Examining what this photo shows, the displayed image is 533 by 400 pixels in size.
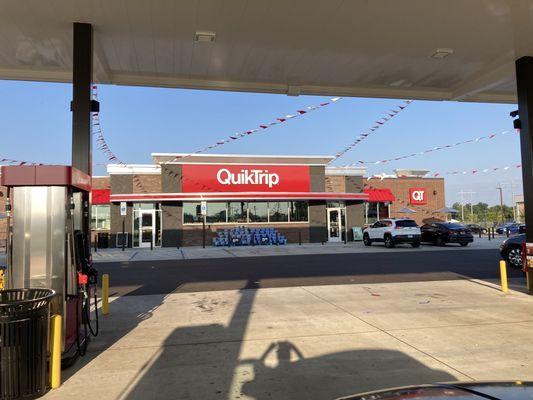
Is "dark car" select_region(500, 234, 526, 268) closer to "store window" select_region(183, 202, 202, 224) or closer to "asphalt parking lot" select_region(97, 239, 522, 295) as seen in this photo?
"asphalt parking lot" select_region(97, 239, 522, 295)

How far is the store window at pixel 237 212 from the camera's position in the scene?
31641 millimetres

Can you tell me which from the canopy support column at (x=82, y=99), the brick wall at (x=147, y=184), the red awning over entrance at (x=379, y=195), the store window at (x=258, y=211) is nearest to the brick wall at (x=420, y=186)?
the red awning over entrance at (x=379, y=195)

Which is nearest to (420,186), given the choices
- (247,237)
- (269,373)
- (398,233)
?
(398,233)

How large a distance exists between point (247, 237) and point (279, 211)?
3.38m

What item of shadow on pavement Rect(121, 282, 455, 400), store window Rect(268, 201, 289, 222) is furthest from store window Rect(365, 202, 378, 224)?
shadow on pavement Rect(121, 282, 455, 400)

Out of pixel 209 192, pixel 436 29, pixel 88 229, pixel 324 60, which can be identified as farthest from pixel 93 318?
pixel 209 192

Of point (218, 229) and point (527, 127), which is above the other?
point (527, 127)

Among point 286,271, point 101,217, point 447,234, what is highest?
point 101,217

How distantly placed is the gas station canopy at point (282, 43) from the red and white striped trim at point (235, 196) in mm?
17841

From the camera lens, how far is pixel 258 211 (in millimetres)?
32094

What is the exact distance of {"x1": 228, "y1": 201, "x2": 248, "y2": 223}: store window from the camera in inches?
1246

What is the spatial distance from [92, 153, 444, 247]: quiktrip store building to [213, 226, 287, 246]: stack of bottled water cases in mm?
806

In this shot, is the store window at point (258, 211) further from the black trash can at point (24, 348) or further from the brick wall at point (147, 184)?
the black trash can at point (24, 348)

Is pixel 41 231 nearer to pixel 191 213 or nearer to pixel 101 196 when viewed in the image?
pixel 191 213
